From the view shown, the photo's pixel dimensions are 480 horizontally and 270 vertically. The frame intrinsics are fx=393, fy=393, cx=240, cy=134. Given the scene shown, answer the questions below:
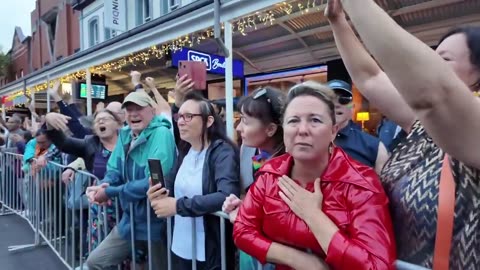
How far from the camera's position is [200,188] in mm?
2469

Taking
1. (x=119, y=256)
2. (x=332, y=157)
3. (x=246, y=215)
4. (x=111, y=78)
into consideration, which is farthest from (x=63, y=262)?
(x=111, y=78)

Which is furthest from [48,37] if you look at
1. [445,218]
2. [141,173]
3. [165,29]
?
[445,218]

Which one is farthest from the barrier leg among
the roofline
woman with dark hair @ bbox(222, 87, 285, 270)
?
woman with dark hair @ bbox(222, 87, 285, 270)

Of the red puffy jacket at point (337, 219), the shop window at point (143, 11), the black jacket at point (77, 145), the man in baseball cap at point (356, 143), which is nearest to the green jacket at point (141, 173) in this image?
the black jacket at point (77, 145)

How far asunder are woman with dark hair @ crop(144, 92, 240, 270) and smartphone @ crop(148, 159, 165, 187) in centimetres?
4

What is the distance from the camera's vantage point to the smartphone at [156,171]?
7.70 feet

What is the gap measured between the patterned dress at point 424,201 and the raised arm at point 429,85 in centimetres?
16

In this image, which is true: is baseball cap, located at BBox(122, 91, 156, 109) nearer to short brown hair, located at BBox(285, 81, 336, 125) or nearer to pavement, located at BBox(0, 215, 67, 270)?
short brown hair, located at BBox(285, 81, 336, 125)

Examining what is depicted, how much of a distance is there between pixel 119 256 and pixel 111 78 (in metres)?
10.4

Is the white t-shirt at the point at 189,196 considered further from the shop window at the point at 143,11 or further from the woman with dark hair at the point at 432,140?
the shop window at the point at 143,11

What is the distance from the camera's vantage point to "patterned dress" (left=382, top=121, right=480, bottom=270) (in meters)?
1.05

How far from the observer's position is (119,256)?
308cm

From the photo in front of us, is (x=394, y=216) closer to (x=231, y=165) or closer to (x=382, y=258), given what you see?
(x=382, y=258)

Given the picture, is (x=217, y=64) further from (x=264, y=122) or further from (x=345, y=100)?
(x=264, y=122)
